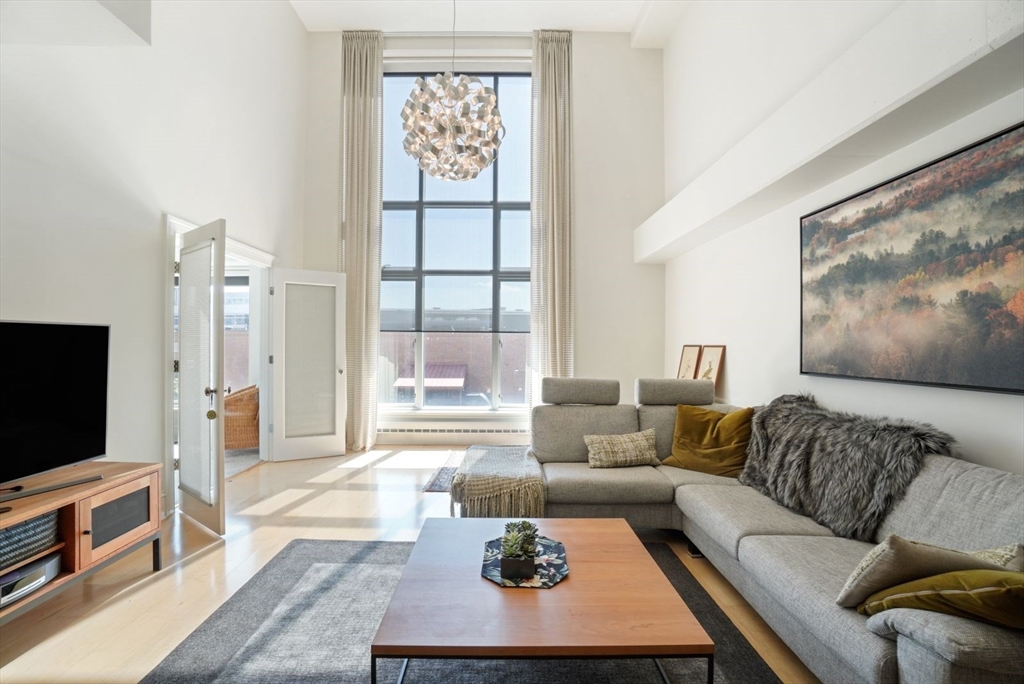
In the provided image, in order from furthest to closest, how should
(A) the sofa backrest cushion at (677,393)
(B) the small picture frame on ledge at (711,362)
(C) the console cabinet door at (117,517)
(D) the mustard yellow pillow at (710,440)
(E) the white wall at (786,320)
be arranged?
(B) the small picture frame on ledge at (711,362)
(A) the sofa backrest cushion at (677,393)
(D) the mustard yellow pillow at (710,440)
(C) the console cabinet door at (117,517)
(E) the white wall at (786,320)

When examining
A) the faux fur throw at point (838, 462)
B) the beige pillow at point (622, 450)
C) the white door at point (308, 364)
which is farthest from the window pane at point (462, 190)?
the faux fur throw at point (838, 462)

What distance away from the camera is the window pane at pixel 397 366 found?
6031mm

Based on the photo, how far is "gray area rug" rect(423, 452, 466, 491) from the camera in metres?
4.16

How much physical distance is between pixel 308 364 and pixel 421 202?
2.36 metres

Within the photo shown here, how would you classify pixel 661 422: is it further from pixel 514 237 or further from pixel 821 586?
pixel 514 237

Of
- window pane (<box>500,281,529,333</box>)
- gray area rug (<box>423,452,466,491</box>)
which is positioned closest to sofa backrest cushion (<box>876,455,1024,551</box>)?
gray area rug (<box>423,452,466,491</box>)

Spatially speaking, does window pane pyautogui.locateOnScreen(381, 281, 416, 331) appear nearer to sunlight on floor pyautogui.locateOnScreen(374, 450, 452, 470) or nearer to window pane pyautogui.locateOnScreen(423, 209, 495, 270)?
window pane pyautogui.locateOnScreen(423, 209, 495, 270)

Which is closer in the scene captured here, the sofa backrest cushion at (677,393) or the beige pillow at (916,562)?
the beige pillow at (916,562)

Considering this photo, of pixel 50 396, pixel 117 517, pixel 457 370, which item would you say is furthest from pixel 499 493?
pixel 457 370

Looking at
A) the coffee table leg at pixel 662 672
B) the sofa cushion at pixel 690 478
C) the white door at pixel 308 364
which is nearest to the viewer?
the coffee table leg at pixel 662 672

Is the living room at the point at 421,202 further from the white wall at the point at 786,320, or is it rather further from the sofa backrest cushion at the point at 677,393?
the sofa backrest cushion at the point at 677,393

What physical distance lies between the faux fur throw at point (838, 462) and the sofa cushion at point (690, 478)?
4.3 inches

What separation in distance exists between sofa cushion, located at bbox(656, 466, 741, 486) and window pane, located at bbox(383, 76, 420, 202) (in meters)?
4.46

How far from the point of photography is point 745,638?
2051mm
